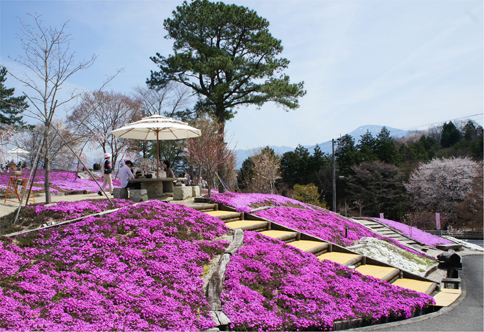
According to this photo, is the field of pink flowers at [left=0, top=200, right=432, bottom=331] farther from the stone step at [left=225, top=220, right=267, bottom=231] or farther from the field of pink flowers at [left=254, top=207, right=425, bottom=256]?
the field of pink flowers at [left=254, top=207, right=425, bottom=256]

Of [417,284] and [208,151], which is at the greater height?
[208,151]

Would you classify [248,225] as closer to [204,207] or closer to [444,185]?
[204,207]

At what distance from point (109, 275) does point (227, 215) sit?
4451 millimetres

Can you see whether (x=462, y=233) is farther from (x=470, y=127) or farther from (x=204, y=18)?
(x=470, y=127)

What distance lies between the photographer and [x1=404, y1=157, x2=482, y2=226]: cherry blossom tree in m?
31.8

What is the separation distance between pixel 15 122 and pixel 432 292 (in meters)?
39.9

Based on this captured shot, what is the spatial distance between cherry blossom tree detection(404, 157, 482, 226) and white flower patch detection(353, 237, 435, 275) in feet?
86.8

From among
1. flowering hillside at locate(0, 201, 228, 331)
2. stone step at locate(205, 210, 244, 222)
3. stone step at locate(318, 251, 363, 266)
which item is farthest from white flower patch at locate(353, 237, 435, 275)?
flowering hillside at locate(0, 201, 228, 331)

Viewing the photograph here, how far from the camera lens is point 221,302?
4.34 m

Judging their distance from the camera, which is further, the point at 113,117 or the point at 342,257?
the point at 113,117

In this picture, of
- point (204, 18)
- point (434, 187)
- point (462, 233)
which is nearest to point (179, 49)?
point (204, 18)

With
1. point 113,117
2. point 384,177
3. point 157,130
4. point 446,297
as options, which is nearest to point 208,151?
point 157,130

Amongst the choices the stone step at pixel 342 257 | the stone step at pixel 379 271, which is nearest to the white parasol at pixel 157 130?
the stone step at pixel 342 257

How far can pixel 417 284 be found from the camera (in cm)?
682
